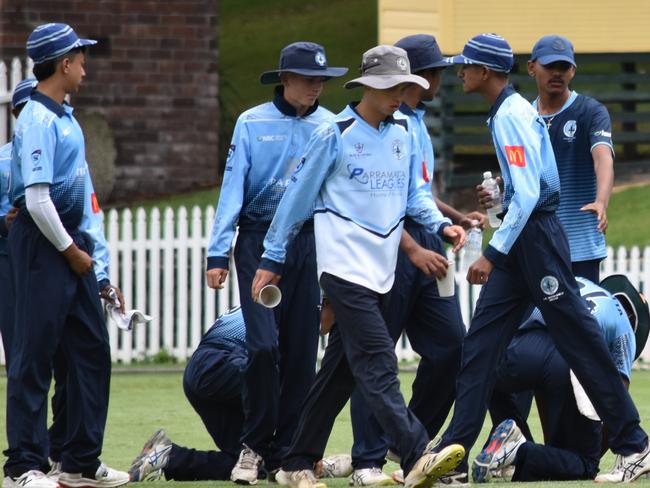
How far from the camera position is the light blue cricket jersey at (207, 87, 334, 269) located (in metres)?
7.70

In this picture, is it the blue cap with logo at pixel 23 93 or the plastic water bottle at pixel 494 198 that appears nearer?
the plastic water bottle at pixel 494 198

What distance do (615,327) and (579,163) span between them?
1.00m

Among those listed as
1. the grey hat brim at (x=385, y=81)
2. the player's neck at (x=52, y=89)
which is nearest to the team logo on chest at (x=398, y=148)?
the grey hat brim at (x=385, y=81)

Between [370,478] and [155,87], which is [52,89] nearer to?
[370,478]

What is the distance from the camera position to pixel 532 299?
7316 mm

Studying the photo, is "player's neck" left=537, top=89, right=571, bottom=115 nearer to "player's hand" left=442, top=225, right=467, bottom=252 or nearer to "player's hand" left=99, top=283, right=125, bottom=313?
"player's hand" left=442, top=225, right=467, bottom=252

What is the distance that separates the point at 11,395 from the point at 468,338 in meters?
2.13

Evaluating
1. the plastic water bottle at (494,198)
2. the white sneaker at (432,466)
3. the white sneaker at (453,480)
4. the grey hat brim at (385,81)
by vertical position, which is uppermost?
the grey hat brim at (385,81)

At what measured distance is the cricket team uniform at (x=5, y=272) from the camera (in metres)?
7.95

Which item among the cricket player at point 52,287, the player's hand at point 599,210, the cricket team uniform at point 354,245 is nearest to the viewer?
the cricket team uniform at point 354,245

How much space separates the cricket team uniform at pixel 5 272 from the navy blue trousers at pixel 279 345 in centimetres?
117

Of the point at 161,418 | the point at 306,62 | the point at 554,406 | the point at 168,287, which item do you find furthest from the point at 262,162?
the point at 168,287

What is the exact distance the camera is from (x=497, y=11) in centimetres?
1762

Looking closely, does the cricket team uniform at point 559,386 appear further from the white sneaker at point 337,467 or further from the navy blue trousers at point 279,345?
the navy blue trousers at point 279,345
